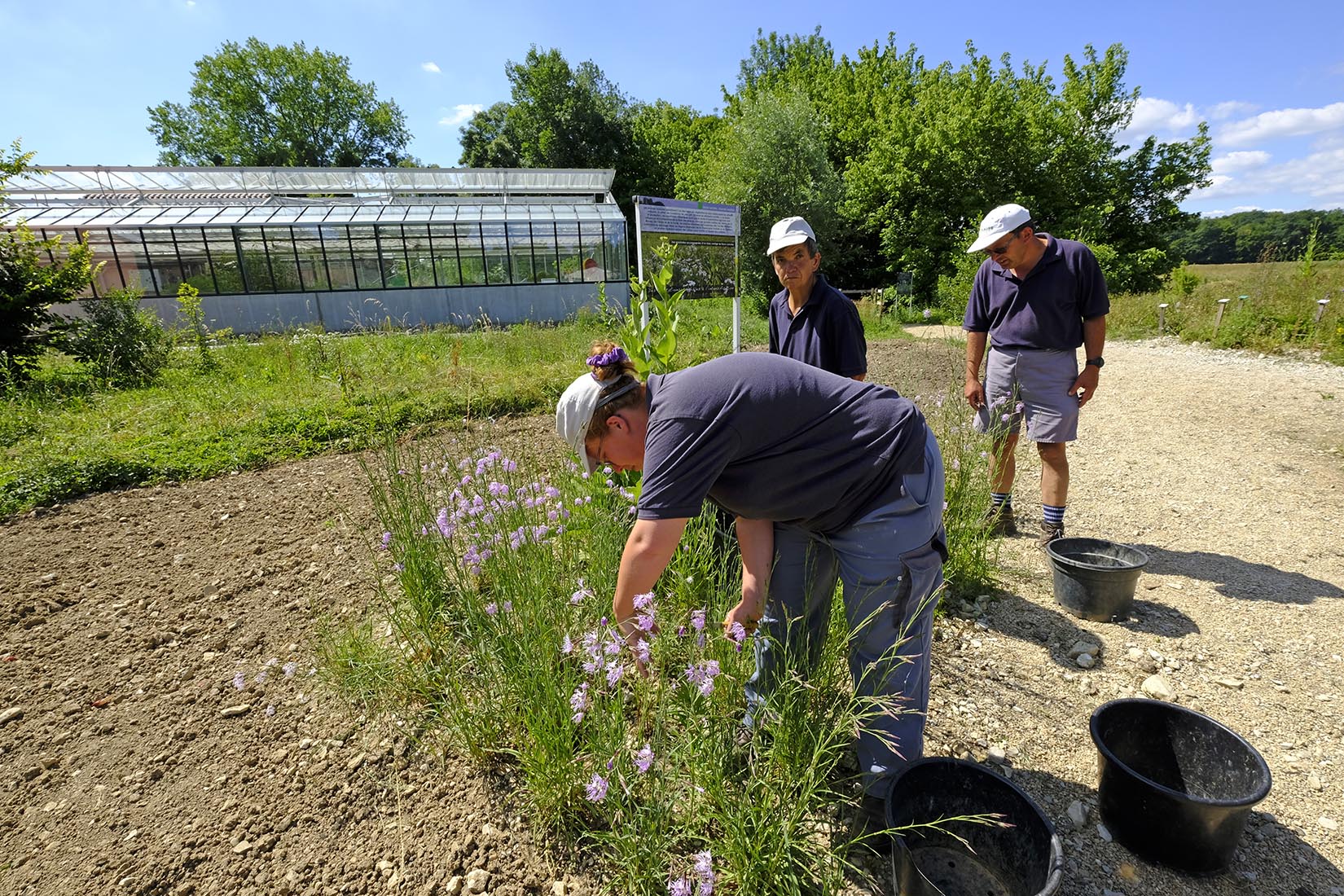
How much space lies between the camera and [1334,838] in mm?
1783

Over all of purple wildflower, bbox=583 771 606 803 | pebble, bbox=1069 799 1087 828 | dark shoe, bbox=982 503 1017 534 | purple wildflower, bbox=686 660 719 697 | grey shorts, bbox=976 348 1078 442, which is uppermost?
grey shorts, bbox=976 348 1078 442

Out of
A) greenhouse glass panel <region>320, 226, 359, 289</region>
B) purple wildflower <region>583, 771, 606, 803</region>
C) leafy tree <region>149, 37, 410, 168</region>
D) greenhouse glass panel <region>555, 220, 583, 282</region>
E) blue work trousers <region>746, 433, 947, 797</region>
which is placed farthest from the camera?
leafy tree <region>149, 37, 410, 168</region>

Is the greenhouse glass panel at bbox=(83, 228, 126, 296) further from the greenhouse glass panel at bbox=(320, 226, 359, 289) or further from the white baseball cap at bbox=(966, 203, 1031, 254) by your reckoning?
the white baseball cap at bbox=(966, 203, 1031, 254)

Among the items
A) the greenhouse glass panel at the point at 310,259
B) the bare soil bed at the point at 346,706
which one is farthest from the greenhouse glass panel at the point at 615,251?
the bare soil bed at the point at 346,706

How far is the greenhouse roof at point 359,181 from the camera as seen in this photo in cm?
1830

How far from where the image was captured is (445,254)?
16.4 metres

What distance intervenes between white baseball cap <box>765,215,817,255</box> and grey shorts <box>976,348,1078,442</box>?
1.39 metres

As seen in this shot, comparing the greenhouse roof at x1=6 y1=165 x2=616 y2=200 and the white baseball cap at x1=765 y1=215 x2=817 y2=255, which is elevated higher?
the greenhouse roof at x1=6 y1=165 x2=616 y2=200

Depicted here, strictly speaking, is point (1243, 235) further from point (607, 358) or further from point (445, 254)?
point (607, 358)

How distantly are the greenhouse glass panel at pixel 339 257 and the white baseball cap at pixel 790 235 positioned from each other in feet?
53.5

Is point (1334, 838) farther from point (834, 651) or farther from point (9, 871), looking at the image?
point (9, 871)

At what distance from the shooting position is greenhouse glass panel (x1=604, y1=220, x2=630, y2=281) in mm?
16969

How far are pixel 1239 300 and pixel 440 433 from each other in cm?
1267

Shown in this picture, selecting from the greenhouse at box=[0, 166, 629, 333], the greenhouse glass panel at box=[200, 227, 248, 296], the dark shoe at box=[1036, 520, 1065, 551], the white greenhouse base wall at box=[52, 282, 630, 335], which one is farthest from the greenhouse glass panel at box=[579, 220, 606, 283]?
the dark shoe at box=[1036, 520, 1065, 551]
